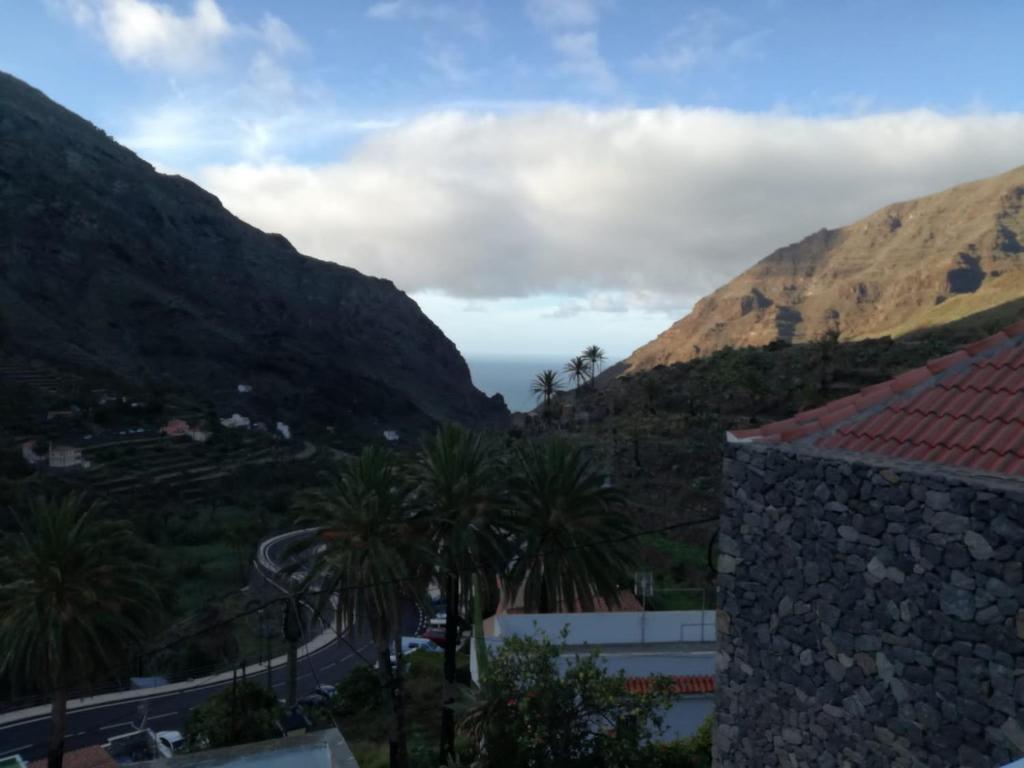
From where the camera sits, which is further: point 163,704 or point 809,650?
point 163,704

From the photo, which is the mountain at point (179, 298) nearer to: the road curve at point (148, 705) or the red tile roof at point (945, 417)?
the road curve at point (148, 705)

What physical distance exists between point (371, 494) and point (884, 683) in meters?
12.2

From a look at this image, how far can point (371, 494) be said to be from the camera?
17.0 metres

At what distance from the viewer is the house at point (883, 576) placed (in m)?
5.91

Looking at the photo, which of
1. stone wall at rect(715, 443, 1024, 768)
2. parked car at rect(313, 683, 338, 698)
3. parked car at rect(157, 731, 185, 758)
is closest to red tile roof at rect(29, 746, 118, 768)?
parked car at rect(157, 731, 185, 758)

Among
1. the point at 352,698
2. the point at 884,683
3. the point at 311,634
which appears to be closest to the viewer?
the point at 884,683

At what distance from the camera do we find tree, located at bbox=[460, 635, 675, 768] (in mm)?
9312

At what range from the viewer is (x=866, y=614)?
6.81m

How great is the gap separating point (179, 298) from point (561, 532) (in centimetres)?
11754

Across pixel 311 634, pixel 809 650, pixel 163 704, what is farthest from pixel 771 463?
pixel 311 634

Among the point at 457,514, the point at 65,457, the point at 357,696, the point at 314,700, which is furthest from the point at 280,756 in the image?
the point at 65,457

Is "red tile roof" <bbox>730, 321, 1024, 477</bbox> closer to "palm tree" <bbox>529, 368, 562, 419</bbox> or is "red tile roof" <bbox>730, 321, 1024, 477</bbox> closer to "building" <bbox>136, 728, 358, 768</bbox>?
"building" <bbox>136, 728, 358, 768</bbox>

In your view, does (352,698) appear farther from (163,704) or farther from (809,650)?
Answer: (809,650)

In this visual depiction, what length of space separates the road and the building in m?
15.3
